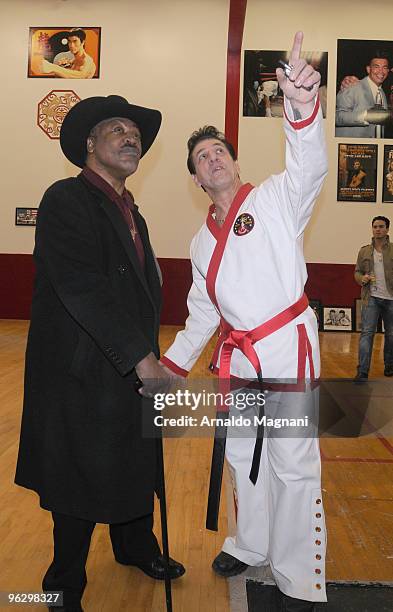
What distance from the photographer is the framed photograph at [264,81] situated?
407 inches

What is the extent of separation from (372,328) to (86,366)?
4.88 m

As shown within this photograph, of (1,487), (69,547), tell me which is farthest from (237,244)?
(1,487)

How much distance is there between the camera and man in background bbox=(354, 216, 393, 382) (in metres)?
6.23

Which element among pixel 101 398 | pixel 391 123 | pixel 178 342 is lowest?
pixel 101 398

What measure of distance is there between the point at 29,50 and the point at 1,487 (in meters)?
9.40

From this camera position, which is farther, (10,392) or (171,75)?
(171,75)

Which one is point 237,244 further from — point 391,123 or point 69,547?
point 391,123

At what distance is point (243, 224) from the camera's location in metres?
1.98

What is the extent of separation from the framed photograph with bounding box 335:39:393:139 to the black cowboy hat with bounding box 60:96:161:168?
9.12 meters

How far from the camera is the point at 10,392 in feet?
17.3

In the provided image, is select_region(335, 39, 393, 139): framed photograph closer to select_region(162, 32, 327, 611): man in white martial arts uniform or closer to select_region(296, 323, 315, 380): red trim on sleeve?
select_region(162, 32, 327, 611): man in white martial arts uniform

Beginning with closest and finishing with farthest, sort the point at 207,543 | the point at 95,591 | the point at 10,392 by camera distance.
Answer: the point at 95,591, the point at 207,543, the point at 10,392

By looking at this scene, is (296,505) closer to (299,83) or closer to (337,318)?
(299,83)

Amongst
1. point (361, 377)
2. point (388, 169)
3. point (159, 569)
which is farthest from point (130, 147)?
point (388, 169)
